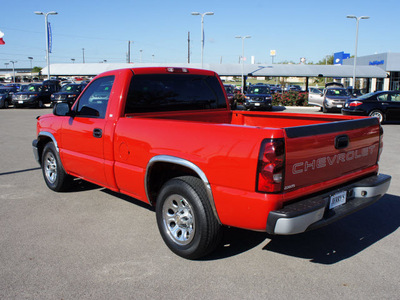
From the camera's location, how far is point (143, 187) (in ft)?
14.0

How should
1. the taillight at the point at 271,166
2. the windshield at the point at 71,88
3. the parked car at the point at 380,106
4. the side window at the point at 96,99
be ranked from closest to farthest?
the taillight at the point at 271,166 → the side window at the point at 96,99 → the parked car at the point at 380,106 → the windshield at the point at 71,88

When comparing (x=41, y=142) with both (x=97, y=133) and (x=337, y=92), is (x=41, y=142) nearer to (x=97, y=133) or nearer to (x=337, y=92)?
(x=97, y=133)

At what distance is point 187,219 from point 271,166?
1.18m

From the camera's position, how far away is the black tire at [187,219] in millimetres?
3617

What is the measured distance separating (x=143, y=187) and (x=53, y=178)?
2.64m

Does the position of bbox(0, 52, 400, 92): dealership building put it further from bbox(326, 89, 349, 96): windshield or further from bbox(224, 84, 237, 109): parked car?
bbox(326, 89, 349, 96): windshield

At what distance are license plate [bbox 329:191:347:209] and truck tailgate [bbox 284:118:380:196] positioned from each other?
4.6 inches

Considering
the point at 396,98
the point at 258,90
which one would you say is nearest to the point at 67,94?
the point at 258,90

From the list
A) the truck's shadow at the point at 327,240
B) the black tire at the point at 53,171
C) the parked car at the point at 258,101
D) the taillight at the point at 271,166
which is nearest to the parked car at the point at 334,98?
the parked car at the point at 258,101

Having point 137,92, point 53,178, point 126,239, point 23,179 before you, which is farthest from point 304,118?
point 23,179

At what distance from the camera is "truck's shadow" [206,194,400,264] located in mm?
4055

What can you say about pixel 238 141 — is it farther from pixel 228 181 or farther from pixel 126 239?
pixel 126 239

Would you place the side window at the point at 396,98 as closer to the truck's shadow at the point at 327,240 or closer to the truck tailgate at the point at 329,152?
the truck's shadow at the point at 327,240

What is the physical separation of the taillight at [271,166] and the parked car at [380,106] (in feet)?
50.7
